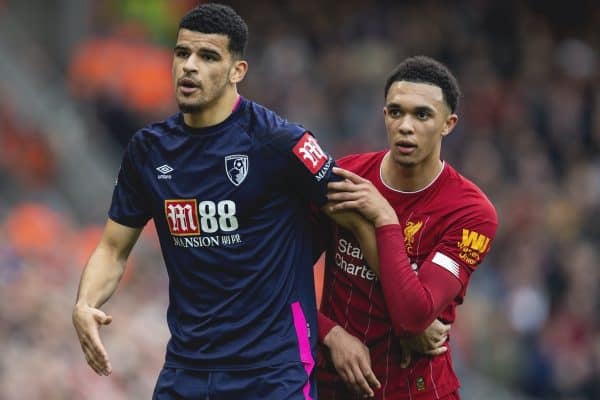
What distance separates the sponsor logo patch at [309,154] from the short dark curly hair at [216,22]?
1.53 feet

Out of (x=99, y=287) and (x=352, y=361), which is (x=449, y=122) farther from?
(x=99, y=287)

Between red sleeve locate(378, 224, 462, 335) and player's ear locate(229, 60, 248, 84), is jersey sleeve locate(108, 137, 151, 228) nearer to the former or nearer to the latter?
player's ear locate(229, 60, 248, 84)

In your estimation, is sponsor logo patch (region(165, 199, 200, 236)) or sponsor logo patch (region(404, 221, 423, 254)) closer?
sponsor logo patch (region(165, 199, 200, 236))

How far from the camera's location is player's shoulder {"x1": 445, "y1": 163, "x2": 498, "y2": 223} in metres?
5.98

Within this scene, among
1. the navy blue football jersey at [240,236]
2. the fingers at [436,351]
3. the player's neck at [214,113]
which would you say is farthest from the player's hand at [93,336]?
the fingers at [436,351]

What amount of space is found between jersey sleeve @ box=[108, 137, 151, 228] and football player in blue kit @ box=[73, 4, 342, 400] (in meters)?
0.13

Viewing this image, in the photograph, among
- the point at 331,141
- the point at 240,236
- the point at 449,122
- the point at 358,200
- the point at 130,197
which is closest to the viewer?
the point at 240,236

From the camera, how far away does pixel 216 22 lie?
5.71 meters

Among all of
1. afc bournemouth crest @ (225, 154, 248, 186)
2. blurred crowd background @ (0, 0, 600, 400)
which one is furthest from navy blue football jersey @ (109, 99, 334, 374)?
blurred crowd background @ (0, 0, 600, 400)

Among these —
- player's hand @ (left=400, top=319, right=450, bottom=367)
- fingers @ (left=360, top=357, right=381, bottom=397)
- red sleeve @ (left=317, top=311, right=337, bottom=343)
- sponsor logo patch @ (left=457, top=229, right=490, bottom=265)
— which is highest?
sponsor logo patch @ (left=457, top=229, right=490, bottom=265)

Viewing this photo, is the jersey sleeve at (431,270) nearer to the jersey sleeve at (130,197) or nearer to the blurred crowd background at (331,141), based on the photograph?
the jersey sleeve at (130,197)

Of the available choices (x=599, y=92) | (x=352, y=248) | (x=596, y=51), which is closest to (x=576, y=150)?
(x=599, y=92)

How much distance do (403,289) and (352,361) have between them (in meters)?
0.44

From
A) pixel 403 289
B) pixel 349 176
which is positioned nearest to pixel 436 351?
pixel 403 289
